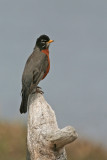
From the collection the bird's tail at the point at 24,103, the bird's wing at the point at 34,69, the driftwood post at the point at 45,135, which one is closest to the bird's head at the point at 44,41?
the bird's wing at the point at 34,69

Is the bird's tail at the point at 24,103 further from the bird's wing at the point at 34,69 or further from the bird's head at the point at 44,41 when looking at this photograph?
the bird's head at the point at 44,41

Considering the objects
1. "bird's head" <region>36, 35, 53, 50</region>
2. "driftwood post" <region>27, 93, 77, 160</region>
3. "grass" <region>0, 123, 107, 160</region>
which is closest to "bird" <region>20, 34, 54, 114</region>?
"bird's head" <region>36, 35, 53, 50</region>

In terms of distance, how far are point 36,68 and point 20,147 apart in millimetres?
5543

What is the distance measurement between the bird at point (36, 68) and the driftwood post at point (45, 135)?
3.39ft

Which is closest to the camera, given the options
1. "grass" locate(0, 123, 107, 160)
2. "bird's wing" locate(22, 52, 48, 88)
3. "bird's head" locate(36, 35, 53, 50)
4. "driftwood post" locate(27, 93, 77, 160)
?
"driftwood post" locate(27, 93, 77, 160)

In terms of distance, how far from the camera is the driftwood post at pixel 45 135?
8.61 metres

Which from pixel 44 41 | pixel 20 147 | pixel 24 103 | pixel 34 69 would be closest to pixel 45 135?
pixel 24 103

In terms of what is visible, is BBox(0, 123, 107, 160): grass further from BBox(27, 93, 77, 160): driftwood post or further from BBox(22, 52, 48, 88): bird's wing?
BBox(27, 93, 77, 160): driftwood post

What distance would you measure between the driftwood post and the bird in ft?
3.39

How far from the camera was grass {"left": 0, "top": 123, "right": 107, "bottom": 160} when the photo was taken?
15.3 metres

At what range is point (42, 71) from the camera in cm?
1130

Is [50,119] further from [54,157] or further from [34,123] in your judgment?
[54,157]

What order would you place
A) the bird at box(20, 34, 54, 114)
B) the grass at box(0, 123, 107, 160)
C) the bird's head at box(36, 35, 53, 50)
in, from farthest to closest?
1. the grass at box(0, 123, 107, 160)
2. the bird's head at box(36, 35, 53, 50)
3. the bird at box(20, 34, 54, 114)

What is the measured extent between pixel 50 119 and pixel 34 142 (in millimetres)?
752
